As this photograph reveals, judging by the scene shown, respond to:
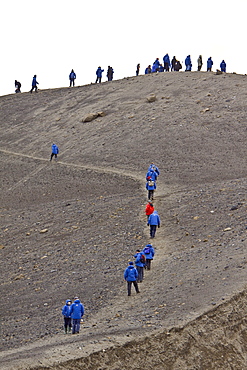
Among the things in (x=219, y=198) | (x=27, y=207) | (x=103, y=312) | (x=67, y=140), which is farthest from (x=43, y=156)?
(x=103, y=312)

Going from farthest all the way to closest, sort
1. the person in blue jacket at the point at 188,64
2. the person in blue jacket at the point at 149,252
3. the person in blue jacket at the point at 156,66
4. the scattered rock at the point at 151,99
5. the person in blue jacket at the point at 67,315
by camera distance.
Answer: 1. the person in blue jacket at the point at 156,66
2. the person in blue jacket at the point at 188,64
3. the scattered rock at the point at 151,99
4. the person in blue jacket at the point at 149,252
5. the person in blue jacket at the point at 67,315

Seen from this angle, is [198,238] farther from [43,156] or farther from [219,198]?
[43,156]

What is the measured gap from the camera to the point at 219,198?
115 feet

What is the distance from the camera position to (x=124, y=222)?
34.2 meters

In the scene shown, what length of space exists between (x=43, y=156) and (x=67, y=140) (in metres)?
2.67

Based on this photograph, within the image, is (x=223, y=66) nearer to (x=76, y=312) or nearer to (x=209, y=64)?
(x=209, y=64)

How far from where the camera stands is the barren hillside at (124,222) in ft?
64.7

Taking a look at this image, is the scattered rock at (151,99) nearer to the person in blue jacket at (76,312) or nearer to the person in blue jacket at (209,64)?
the person in blue jacket at (209,64)

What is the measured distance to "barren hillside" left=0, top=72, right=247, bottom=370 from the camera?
64.7ft

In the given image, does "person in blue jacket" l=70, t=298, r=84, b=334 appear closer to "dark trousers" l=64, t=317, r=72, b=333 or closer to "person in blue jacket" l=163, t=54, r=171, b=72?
"dark trousers" l=64, t=317, r=72, b=333

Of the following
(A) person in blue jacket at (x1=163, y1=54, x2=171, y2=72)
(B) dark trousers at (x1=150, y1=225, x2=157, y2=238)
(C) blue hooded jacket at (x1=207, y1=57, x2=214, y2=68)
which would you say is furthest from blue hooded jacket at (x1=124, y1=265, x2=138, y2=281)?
(A) person in blue jacket at (x1=163, y1=54, x2=171, y2=72)

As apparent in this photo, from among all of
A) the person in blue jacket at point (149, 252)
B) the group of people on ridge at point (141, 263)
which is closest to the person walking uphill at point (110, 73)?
the group of people on ridge at point (141, 263)

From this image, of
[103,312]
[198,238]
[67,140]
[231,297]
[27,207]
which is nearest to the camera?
[231,297]

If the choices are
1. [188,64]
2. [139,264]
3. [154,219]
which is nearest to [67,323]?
[139,264]
